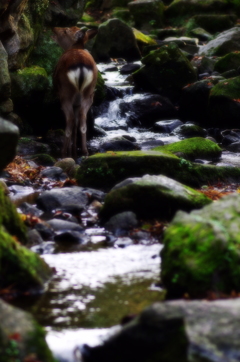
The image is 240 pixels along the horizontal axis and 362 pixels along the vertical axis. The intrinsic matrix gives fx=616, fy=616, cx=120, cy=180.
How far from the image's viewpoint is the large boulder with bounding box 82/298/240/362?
286cm

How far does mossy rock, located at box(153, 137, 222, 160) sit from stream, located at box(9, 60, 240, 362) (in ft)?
14.4

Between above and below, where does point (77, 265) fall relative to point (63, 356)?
below

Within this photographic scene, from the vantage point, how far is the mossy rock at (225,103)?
1439 centimetres

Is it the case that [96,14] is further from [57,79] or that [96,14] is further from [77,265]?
[77,265]

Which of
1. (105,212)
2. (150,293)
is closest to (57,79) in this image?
(105,212)

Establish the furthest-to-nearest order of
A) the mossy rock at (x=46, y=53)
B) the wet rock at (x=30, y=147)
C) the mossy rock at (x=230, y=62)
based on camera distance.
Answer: the mossy rock at (x=230, y=62)
the mossy rock at (x=46, y=53)
the wet rock at (x=30, y=147)

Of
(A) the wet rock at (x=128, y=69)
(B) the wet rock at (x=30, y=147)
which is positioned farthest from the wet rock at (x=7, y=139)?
(A) the wet rock at (x=128, y=69)

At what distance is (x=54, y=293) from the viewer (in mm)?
4129

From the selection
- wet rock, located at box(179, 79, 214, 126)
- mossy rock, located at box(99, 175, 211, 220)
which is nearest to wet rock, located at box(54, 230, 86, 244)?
mossy rock, located at box(99, 175, 211, 220)

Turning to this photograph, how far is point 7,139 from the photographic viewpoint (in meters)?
4.46

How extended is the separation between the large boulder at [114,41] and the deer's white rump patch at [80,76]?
12385 mm

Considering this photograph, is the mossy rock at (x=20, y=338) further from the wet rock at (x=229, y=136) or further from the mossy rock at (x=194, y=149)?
the wet rock at (x=229, y=136)

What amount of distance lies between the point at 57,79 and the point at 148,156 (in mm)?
4132

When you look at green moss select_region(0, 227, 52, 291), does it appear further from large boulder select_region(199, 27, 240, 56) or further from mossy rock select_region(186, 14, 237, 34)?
mossy rock select_region(186, 14, 237, 34)
